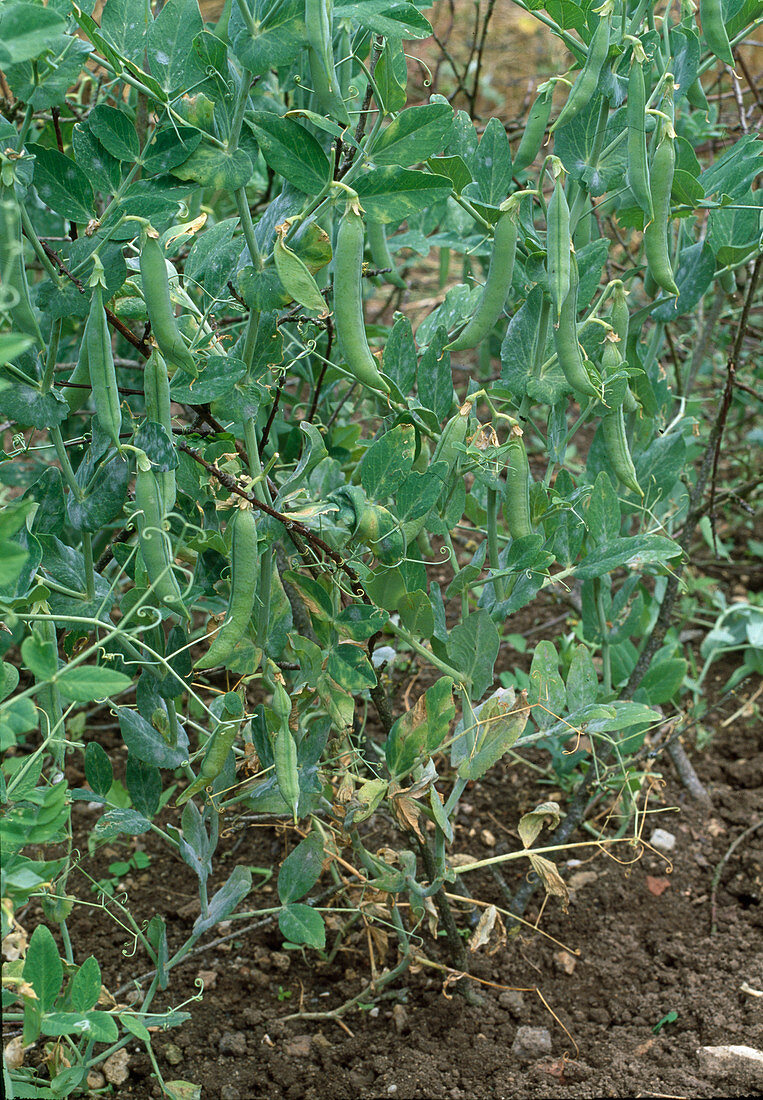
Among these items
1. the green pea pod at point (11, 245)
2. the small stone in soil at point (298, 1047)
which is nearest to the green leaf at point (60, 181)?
the green pea pod at point (11, 245)

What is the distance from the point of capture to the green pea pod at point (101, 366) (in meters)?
0.85

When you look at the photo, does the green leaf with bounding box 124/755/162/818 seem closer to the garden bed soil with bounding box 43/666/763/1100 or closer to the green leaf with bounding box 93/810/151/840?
the green leaf with bounding box 93/810/151/840

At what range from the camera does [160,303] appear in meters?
0.87

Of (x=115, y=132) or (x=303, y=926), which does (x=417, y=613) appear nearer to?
(x=303, y=926)

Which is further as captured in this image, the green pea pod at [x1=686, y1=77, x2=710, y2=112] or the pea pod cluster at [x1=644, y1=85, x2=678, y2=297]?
the green pea pod at [x1=686, y1=77, x2=710, y2=112]

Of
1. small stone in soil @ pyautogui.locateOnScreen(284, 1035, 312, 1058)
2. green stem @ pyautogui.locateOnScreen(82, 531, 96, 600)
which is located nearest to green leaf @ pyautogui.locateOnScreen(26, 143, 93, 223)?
Result: green stem @ pyautogui.locateOnScreen(82, 531, 96, 600)

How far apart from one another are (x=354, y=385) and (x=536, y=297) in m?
0.43

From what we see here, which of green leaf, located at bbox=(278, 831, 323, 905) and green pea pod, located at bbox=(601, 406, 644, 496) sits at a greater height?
green pea pod, located at bbox=(601, 406, 644, 496)

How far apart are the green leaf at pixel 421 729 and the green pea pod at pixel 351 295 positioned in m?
0.37

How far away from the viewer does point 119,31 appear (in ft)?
2.97

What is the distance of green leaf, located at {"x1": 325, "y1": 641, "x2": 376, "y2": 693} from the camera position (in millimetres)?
1045

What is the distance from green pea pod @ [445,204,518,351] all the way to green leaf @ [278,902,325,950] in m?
0.70

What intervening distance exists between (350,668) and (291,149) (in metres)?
0.54

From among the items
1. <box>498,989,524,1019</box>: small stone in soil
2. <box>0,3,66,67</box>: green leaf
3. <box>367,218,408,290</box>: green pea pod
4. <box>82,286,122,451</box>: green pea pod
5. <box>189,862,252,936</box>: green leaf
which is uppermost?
<box>0,3,66,67</box>: green leaf
